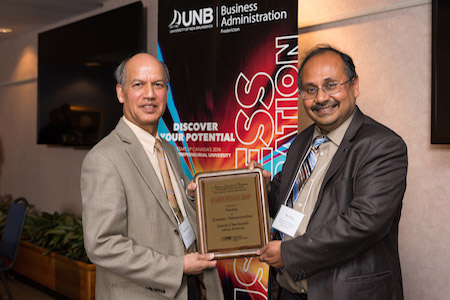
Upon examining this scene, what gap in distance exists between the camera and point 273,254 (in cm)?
205

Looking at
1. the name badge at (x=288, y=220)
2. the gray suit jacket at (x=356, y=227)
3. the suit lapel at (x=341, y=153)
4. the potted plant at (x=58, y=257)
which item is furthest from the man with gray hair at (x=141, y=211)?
the potted plant at (x=58, y=257)

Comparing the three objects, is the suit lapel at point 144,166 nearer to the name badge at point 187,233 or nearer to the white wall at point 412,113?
the name badge at point 187,233

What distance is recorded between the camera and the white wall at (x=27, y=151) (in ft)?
21.3

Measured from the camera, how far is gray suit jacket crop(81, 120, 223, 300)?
188cm

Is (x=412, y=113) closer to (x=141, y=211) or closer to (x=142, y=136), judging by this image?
(x=142, y=136)

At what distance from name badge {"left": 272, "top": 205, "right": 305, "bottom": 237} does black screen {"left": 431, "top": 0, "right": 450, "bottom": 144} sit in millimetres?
1160

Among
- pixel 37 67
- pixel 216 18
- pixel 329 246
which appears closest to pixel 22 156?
pixel 37 67

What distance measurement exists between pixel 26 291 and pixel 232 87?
12.3 ft

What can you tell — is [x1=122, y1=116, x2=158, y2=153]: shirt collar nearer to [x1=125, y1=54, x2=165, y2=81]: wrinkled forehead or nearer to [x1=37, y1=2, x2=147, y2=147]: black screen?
[x1=125, y1=54, x2=165, y2=81]: wrinkled forehead

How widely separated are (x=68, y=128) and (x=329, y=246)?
4947 mm

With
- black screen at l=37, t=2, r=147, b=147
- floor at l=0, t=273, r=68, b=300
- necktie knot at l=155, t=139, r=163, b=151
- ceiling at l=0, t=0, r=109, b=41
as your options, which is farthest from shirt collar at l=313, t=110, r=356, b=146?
ceiling at l=0, t=0, r=109, b=41

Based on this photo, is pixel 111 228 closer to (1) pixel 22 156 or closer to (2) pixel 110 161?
(2) pixel 110 161

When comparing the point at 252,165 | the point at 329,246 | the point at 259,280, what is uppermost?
the point at 252,165

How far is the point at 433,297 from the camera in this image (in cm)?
288
